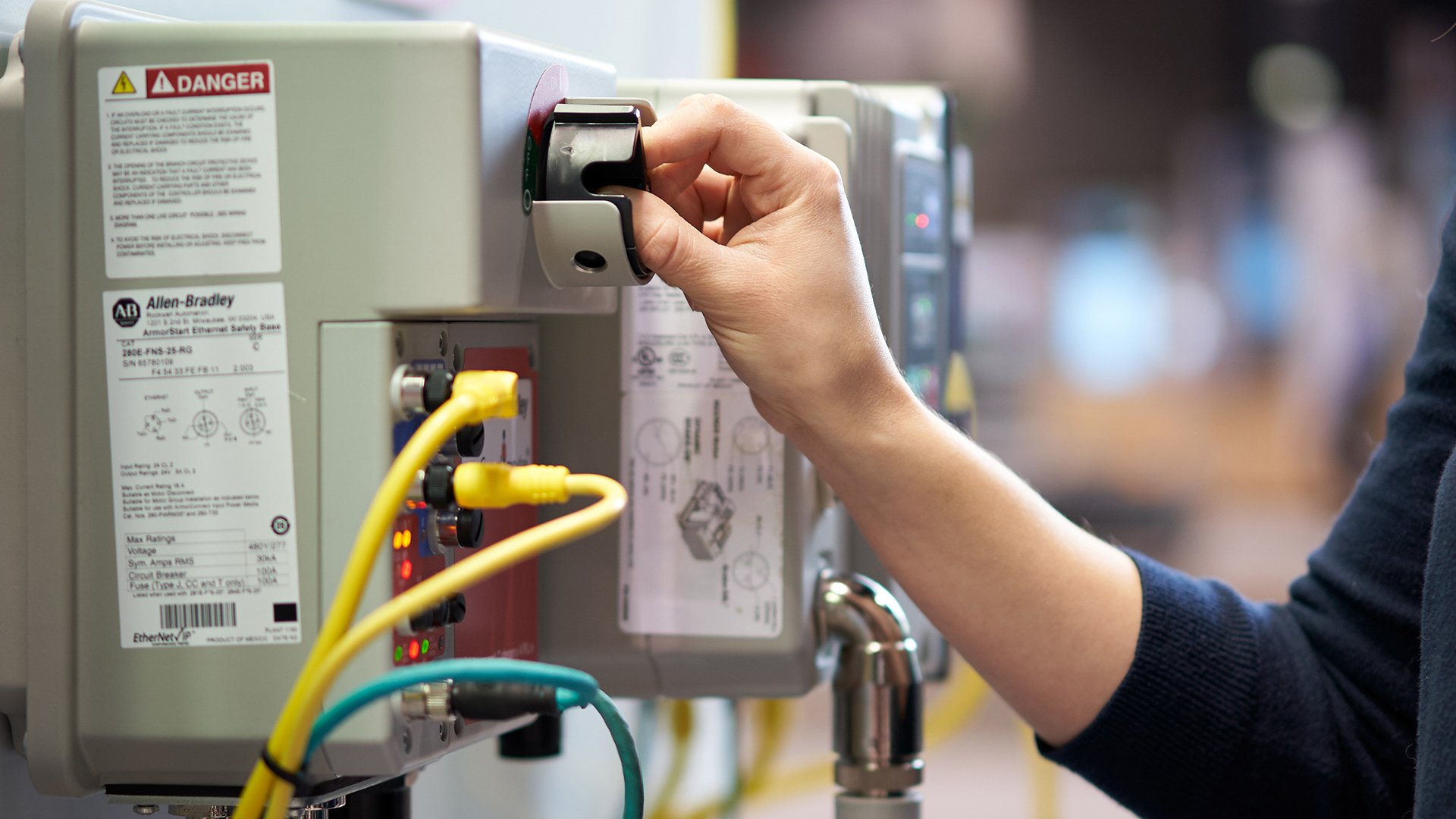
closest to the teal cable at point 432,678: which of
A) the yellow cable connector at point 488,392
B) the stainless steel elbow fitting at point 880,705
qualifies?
the yellow cable connector at point 488,392

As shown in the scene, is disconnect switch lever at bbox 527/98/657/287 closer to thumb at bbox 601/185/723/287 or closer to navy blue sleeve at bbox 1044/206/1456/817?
thumb at bbox 601/185/723/287

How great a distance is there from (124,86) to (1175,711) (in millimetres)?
714

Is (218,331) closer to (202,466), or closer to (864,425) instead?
(202,466)

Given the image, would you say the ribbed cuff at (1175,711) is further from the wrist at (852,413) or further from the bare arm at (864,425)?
the wrist at (852,413)

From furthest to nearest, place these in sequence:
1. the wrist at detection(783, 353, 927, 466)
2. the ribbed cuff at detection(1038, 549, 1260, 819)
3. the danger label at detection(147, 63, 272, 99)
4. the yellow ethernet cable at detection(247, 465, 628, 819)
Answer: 1. the ribbed cuff at detection(1038, 549, 1260, 819)
2. the wrist at detection(783, 353, 927, 466)
3. the danger label at detection(147, 63, 272, 99)
4. the yellow ethernet cable at detection(247, 465, 628, 819)

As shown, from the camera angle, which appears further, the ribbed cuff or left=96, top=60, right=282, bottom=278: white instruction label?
the ribbed cuff

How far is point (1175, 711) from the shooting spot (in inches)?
33.6

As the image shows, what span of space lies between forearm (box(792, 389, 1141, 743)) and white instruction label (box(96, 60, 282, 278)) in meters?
0.31

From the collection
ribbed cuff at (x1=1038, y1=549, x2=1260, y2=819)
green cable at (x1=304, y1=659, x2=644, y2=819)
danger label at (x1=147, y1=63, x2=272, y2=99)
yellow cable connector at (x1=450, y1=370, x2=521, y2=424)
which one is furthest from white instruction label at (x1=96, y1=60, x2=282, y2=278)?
ribbed cuff at (x1=1038, y1=549, x2=1260, y2=819)

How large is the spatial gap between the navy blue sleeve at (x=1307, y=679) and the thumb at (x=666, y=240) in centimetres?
40

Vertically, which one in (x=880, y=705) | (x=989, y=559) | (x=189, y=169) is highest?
(x=189, y=169)

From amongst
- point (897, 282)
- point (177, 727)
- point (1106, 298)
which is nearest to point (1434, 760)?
point (897, 282)

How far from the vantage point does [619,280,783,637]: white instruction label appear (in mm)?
807

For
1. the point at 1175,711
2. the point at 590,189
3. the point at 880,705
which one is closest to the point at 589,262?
the point at 590,189
